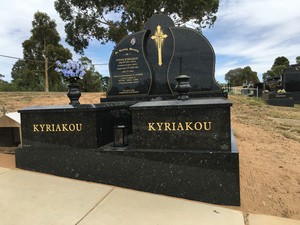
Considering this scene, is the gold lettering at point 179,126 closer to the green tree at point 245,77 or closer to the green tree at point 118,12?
the green tree at point 118,12

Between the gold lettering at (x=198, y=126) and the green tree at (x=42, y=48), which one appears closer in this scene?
the gold lettering at (x=198, y=126)

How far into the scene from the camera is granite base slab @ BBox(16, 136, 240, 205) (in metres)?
3.44

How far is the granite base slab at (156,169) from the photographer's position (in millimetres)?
3439

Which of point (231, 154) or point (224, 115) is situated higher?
point (224, 115)

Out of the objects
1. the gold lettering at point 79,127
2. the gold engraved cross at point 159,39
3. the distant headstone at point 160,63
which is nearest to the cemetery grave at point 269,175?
the distant headstone at point 160,63

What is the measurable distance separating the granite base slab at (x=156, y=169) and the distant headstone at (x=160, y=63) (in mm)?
2651

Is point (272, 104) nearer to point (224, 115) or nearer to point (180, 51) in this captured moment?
point (180, 51)

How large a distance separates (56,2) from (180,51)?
18.2 metres

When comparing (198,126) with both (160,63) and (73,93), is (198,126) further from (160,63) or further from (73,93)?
(160,63)

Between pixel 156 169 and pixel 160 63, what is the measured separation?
3.41 meters

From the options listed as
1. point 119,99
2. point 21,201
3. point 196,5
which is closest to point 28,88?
point 196,5

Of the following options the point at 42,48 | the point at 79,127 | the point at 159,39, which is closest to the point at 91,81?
the point at 42,48

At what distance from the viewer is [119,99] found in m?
6.59

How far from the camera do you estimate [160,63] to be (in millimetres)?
6508
